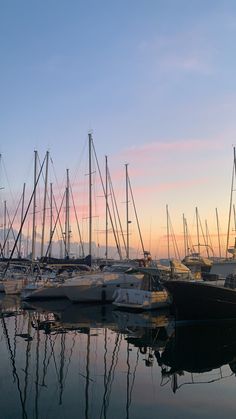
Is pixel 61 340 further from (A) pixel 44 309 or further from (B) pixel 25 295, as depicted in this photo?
(B) pixel 25 295

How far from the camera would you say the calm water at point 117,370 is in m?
10.1

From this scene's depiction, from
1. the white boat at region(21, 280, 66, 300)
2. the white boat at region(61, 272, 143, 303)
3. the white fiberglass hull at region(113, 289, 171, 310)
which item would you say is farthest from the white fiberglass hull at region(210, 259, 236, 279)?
the white boat at region(21, 280, 66, 300)

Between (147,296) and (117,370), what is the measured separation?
16270mm

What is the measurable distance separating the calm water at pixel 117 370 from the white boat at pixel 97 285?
1077 cm

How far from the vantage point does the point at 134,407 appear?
1007 centimetres

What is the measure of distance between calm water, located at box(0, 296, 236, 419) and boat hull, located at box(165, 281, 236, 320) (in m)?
0.64

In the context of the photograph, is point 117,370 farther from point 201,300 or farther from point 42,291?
point 42,291

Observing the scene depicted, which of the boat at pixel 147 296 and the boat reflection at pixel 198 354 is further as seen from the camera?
the boat at pixel 147 296

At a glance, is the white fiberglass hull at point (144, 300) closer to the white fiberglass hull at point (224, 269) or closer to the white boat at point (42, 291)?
the white fiberglass hull at point (224, 269)

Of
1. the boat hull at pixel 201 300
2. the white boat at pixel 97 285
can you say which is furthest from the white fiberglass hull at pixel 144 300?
the boat hull at pixel 201 300

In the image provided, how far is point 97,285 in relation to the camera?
118 feet

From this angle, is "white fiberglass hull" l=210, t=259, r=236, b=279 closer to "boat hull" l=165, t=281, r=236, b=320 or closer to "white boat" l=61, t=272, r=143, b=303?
"white boat" l=61, t=272, r=143, b=303

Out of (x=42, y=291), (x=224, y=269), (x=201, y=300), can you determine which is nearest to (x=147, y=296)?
(x=224, y=269)

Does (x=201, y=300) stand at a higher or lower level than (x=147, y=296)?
higher
